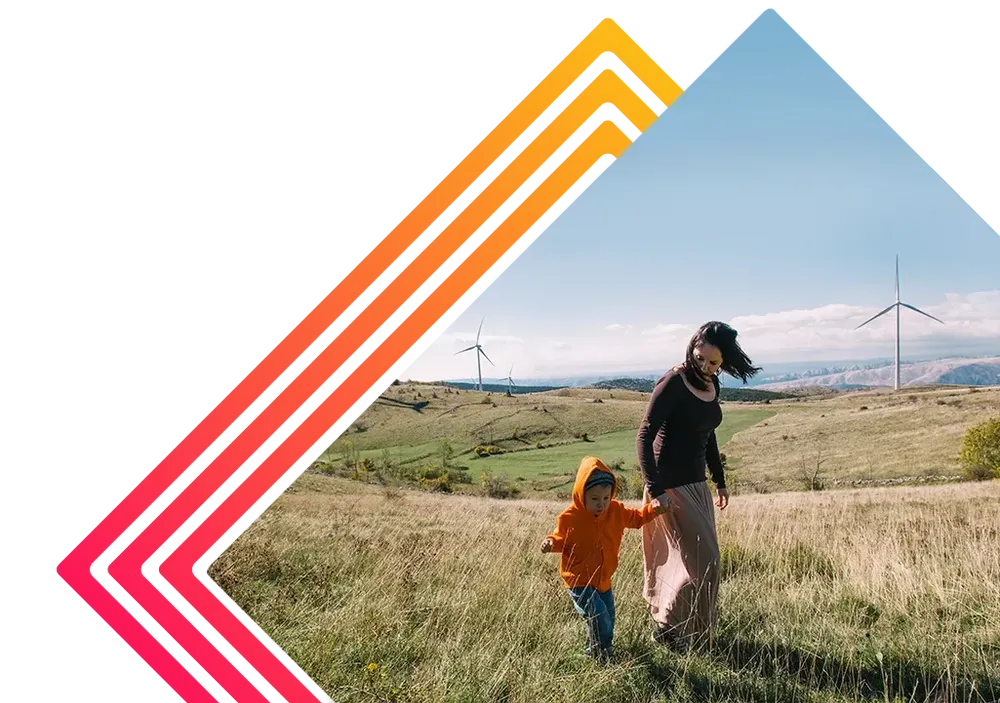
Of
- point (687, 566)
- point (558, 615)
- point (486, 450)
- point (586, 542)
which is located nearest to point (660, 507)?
point (687, 566)

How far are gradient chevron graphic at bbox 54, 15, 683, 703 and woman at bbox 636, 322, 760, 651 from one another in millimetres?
1661

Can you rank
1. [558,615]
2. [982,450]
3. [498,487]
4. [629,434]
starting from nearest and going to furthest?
[558,615], [629,434], [498,487], [982,450]

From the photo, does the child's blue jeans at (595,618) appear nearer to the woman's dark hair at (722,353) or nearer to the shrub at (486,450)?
the woman's dark hair at (722,353)

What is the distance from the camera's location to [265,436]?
2711 mm

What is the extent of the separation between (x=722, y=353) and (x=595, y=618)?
185 cm

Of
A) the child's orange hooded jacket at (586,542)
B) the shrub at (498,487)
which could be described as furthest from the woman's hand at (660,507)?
the shrub at (498,487)

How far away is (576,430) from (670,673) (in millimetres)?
5140

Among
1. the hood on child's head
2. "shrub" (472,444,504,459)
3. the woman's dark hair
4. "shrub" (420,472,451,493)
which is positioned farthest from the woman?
"shrub" (420,472,451,493)

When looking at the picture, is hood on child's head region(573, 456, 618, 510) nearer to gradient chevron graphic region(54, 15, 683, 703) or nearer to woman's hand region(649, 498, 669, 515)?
woman's hand region(649, 498, 669, 515)

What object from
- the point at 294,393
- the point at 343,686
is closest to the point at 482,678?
the point at 343,686

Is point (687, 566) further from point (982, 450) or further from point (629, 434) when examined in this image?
point (982, 450)

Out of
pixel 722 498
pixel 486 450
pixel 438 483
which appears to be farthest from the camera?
pixel 438 483

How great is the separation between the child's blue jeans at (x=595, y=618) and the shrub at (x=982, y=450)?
55.2 feet

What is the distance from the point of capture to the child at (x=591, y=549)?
3.43 metres
